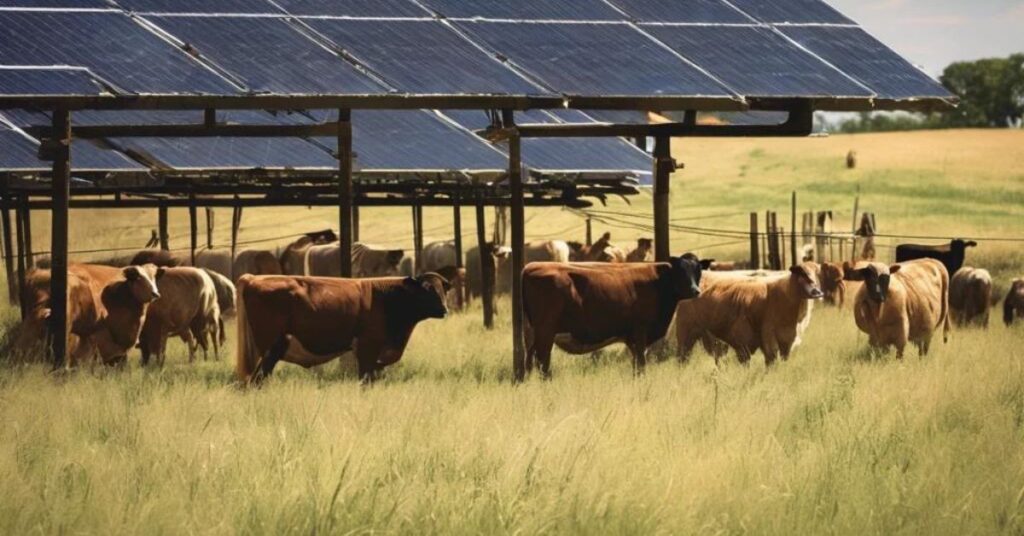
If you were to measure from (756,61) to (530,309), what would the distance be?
3.51 meters

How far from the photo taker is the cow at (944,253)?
2305cm

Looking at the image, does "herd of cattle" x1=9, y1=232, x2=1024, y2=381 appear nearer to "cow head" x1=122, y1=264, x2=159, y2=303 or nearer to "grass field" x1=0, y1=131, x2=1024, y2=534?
"cow head" x1=122, y1=264, x2=159, y2=303

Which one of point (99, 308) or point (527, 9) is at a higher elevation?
point (527, 9)

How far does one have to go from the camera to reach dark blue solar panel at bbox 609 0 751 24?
17875mm

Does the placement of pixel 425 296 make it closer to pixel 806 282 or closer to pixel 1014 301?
pixel 806 282

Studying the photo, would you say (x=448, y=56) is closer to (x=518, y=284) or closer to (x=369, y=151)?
(x=518, y=284)

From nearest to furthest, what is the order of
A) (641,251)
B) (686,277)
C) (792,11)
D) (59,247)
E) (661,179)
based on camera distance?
(59,247), (686,277), (661,179), (792,11), (641,251)

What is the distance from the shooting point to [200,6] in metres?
16.0

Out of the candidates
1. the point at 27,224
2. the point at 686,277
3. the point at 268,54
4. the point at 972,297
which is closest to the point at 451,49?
the point at 268,54

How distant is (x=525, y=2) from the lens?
17.5m

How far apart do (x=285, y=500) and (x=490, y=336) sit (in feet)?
40.9

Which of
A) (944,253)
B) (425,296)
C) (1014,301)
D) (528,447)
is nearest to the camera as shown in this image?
(528,447)

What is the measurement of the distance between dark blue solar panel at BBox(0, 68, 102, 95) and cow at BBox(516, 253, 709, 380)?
14.1 ft

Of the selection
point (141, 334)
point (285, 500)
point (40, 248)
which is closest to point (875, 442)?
point (285, 500)
